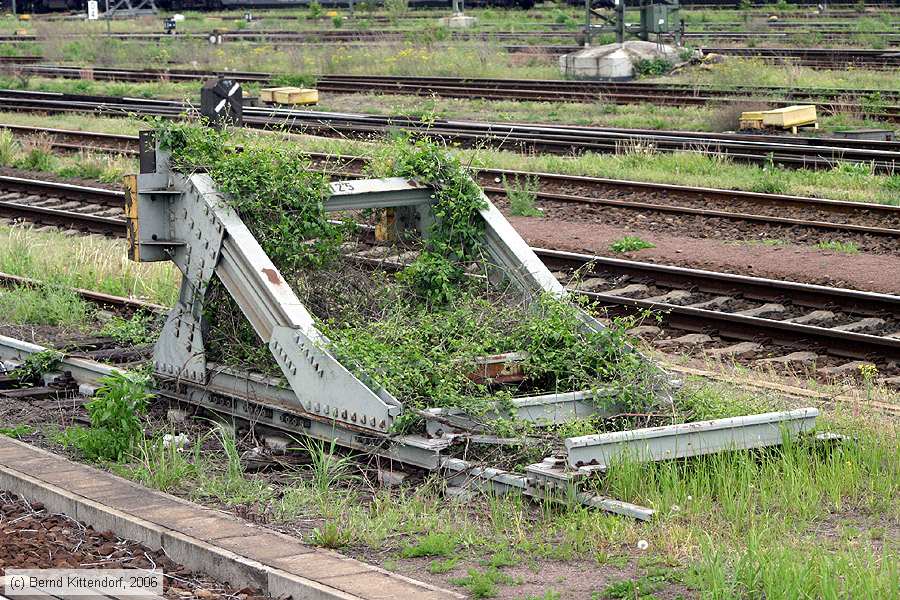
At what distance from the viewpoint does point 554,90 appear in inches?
1266

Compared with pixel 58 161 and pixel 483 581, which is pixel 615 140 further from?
pixel 483 581

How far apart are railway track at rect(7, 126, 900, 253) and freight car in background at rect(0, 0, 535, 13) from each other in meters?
43.8

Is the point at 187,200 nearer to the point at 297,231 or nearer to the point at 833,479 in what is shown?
the point at 297,231

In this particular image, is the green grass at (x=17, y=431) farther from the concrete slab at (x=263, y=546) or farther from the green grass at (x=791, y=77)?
the green grass at (x=791, y=77)

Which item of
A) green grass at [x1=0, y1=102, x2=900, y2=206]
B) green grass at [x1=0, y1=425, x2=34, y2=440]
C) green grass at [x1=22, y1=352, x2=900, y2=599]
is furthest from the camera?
green grass at [x1=0, y1=102, x2=900, y2=206]

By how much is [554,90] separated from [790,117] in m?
9.76

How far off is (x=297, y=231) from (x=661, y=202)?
32.4ft

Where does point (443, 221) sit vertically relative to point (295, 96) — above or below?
above

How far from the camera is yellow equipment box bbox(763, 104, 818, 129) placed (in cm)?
2319

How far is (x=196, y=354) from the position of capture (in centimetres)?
809

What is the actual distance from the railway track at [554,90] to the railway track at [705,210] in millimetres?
9223

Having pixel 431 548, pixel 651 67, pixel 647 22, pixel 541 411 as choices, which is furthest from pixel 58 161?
pixel 647 22

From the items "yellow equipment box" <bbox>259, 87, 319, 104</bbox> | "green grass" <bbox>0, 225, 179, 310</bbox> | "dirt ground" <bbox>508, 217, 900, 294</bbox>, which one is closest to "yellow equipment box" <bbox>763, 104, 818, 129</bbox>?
"dirt ground" <bbox>508, 217, 900, 294</bbox>

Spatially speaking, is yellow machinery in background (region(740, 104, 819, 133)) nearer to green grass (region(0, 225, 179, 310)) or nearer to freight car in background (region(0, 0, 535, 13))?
green grass (region(0, 225, 179, 310))
